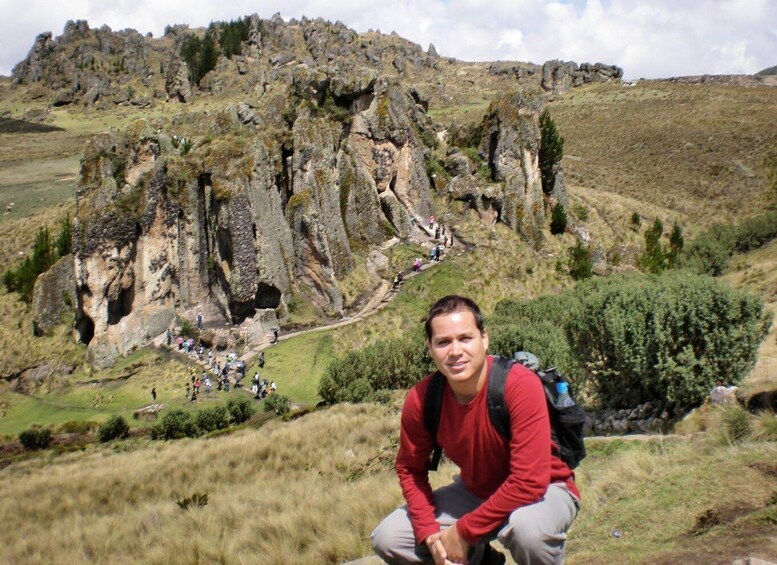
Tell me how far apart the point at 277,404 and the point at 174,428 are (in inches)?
180

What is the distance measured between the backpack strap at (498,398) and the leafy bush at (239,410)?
82.0 ft

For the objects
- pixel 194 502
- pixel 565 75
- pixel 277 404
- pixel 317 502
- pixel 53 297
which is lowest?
pixel 277 404

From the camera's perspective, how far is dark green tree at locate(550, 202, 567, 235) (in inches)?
1833

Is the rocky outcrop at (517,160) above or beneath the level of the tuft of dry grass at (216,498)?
above

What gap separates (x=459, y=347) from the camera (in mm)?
4480

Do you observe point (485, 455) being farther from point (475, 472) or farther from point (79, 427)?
point (79, 427)

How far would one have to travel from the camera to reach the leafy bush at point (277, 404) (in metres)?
27.6

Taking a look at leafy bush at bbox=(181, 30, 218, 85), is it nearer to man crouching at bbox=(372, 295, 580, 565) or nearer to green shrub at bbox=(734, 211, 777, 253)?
green shrub at bbox=(734, 211, 777, 253)

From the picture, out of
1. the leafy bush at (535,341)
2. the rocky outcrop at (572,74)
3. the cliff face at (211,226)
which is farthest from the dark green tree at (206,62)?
the leafy bush at (535,341)

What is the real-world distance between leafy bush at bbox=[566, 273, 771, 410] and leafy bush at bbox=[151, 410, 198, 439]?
56.7ft

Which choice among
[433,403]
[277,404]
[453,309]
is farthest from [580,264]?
[453,309]

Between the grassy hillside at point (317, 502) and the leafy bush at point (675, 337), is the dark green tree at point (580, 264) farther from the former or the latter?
the grassy hillside at point (317, 502)

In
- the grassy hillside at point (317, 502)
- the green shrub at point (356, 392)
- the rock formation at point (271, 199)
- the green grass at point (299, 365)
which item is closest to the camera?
the grassy hillside at point (317, 502)

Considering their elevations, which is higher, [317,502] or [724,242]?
[724,242]
